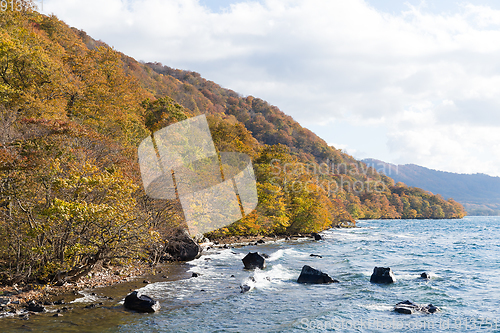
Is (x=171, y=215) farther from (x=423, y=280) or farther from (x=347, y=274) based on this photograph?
(x=423, y=280)

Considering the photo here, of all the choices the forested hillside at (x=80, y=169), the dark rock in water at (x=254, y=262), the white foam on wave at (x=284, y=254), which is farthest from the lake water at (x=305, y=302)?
the forested hillside at (x=80, y=169)

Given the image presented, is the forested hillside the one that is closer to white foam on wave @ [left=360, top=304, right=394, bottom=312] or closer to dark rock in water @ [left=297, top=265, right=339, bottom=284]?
dark rock in water @ [left=297, top=265, right=339, bottom=284]

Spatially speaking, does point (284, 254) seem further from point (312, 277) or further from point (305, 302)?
point (305, 302)

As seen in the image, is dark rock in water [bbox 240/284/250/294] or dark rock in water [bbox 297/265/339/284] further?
dark rock in water [bbox 297/265/339/284]

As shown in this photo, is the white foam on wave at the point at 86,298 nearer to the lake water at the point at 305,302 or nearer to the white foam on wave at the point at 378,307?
the lake water at the point at 305,302

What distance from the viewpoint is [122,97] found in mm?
36750

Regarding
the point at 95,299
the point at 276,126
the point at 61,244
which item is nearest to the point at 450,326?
the point at 95,299

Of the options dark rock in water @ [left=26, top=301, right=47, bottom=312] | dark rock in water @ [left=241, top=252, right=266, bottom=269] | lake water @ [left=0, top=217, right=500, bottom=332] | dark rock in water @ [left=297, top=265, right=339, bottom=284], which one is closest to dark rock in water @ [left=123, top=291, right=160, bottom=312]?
lake water @ [left=0, top=217, right=500, bottom=332]

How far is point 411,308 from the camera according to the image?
14789 mm

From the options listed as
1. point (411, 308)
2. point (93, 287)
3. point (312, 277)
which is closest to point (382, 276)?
point (312, 277)

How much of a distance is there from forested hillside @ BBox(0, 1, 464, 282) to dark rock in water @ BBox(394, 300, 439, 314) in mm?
11494

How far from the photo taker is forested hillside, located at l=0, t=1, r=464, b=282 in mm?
13719

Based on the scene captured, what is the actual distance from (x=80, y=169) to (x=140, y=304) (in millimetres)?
7096

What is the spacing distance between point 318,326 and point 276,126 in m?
133
